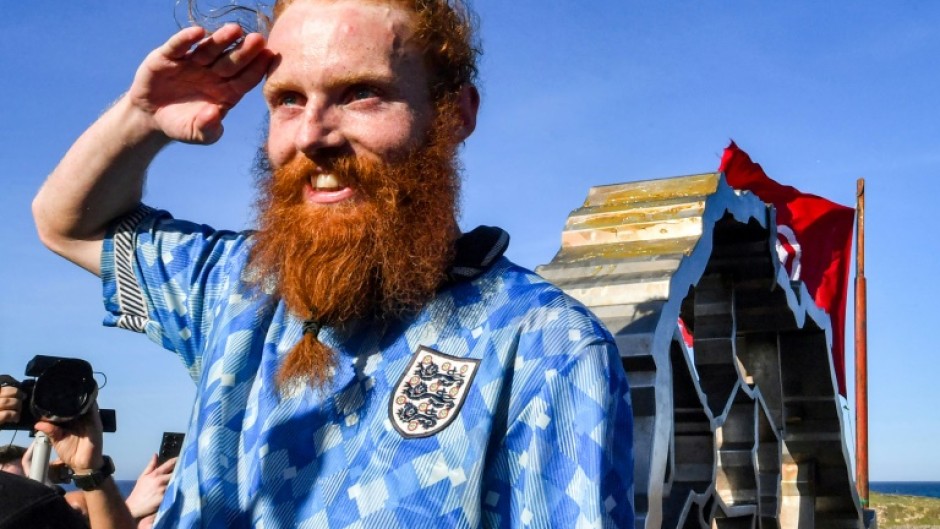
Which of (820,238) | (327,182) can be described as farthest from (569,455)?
(820,238)

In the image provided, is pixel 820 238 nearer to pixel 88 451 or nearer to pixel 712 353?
pixel 712 353

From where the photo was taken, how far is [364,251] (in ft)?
8.72

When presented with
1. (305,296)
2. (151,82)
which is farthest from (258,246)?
(151,82)

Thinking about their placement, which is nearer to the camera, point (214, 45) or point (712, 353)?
point (214, 45)

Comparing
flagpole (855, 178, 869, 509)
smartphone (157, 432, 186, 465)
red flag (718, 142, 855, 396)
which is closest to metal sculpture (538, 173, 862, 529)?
red flag (718, 142, 855, 396)

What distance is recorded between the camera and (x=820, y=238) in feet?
24.5

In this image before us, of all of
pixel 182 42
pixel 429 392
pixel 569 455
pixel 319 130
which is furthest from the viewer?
pixel 182 42

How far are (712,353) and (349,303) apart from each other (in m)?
2.43

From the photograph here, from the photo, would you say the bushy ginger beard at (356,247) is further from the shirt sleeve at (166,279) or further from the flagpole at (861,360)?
the flagpole at (861,360)

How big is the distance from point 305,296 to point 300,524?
0.54m

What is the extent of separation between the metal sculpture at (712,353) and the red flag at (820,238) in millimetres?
1442

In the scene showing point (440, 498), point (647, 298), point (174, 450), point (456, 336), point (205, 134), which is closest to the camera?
point (440, 498)

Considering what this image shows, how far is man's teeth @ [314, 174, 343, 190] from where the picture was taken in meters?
2.64

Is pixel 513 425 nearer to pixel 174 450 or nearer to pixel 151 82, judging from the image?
pixel 151 82
